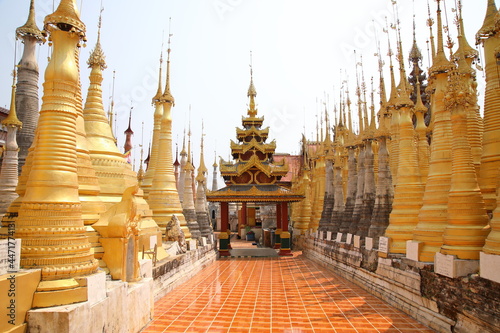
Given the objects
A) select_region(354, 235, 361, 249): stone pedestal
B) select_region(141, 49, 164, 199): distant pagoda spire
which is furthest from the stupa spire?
select_region(141, 49, 164, 199): distant pagoda spire

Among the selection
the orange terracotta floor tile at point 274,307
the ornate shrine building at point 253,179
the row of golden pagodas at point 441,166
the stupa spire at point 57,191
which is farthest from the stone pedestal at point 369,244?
the ornate shrine building at point 253,179

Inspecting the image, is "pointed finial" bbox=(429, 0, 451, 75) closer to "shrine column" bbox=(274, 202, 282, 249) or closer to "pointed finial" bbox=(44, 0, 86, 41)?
"pointed finial" bbox=(44, 0, 86, 41)

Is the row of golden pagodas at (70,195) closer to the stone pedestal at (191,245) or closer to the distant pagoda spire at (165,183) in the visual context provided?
the distant pagoda spire at (165,183)

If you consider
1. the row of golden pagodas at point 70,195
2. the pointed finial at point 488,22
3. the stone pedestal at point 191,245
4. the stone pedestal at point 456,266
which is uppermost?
the pointed finial at point 488,22

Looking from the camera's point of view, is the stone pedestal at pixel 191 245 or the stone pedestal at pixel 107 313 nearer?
the stone pedestal at pixel 107 313

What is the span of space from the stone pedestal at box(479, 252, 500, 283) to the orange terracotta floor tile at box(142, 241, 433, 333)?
77.1 inches

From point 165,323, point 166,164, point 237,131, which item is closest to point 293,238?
point 237,131

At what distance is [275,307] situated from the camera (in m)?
9.93

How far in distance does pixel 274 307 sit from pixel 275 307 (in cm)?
3

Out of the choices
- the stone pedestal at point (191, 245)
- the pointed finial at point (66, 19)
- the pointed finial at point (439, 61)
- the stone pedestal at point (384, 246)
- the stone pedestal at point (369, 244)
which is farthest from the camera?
the stone pedestal at point (191, 245)

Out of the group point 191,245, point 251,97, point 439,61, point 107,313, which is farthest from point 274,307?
point 251,97

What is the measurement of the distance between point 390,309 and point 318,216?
15.0 metres

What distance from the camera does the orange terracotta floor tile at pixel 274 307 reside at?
26.2 feet

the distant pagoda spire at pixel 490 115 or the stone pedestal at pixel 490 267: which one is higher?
the distant pagoda spire at pixel 490 115
